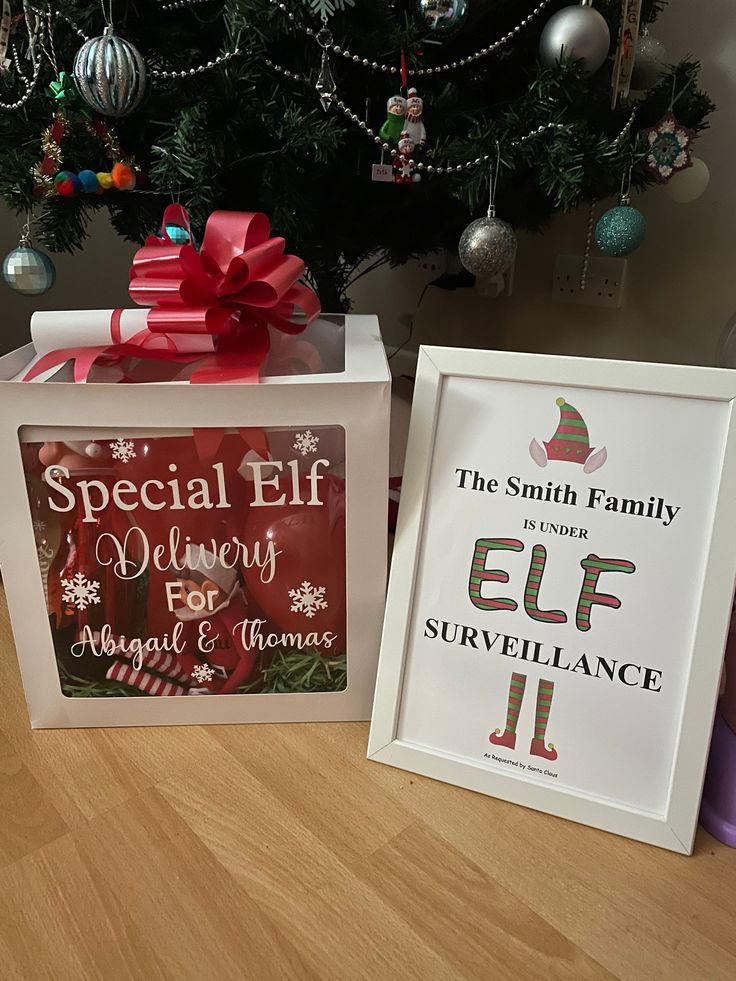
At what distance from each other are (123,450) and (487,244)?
47 centimetres

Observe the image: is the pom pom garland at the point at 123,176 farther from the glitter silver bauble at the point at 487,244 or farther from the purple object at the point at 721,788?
the purple object at the point at 721,788

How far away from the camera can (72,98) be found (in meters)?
0.80

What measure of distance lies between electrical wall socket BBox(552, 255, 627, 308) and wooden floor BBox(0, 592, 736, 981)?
851 millimetres

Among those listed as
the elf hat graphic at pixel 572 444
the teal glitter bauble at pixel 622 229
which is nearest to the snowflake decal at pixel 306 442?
the elf hat graphic at pixel 572 444

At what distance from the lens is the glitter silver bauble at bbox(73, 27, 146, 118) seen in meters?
0.73

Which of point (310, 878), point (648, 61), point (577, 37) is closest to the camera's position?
point (310, 878)

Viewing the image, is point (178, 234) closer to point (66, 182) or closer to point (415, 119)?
point (66, 182)

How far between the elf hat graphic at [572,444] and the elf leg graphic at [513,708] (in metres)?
0.21

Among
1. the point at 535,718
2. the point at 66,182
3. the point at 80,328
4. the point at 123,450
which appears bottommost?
the point at 535,718

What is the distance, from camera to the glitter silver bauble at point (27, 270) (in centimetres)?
89

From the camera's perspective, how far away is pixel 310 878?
651 mm

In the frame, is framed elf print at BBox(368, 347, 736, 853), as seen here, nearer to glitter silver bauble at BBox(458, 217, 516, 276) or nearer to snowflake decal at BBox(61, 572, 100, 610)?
glitter silver bauble at BBox(458, 217, 516, 276)

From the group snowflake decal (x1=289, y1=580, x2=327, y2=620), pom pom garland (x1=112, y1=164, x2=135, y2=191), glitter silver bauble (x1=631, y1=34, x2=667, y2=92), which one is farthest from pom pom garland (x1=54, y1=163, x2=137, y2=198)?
glitter silver bauble (x1=631, y1=34, x2=667, y2=92)

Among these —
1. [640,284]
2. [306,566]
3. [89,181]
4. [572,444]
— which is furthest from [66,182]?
[640,284]
